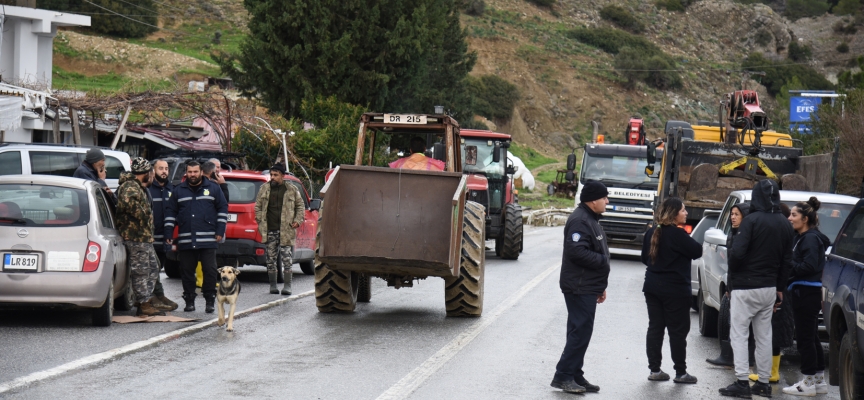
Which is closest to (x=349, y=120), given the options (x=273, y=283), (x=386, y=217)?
(x=273, y=283)

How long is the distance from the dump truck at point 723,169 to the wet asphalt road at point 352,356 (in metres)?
4.89

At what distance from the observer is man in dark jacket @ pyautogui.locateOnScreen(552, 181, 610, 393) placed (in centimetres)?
829

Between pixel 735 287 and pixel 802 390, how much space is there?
1.16m

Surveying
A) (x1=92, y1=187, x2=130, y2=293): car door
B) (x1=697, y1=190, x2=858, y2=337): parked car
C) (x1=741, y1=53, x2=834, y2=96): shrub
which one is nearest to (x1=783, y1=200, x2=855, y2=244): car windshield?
(x1=697, y1=190, x2=858, y2=337): parked car

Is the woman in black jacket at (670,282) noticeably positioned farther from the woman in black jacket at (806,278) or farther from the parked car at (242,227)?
the parked car at (242,227)

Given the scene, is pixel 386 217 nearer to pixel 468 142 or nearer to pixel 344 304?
pixel 344 304

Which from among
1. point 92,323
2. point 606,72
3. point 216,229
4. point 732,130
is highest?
point 606,72

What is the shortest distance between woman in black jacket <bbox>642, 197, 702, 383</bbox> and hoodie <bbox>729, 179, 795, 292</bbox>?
0.40 metres

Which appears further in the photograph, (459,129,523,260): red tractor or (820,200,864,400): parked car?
(459,129,523,260): red tractor

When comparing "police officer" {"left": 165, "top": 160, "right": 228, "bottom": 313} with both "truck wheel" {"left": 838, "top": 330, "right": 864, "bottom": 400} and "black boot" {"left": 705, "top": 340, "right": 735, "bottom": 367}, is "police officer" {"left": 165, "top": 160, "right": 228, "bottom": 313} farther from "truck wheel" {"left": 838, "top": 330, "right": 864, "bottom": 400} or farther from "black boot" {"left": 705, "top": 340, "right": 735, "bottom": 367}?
"truck wheel" {"left": 838, "top": 330, "right": 864, "bottom": 400}

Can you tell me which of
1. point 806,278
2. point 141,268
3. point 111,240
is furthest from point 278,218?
point 806,278

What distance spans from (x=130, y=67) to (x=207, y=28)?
745 inches

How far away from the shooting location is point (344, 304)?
41.7 ft

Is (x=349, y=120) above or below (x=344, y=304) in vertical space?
above
